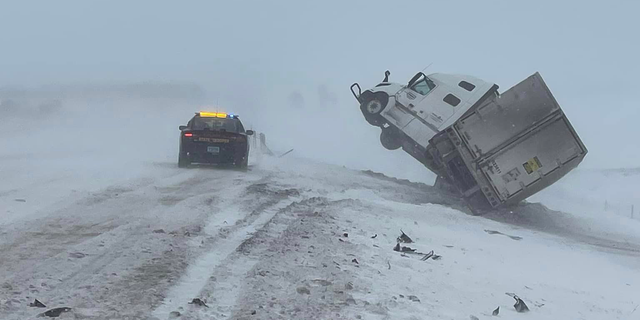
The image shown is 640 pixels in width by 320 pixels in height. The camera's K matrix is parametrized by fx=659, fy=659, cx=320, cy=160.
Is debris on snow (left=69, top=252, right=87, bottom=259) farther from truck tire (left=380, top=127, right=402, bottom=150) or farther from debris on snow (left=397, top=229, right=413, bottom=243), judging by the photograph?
truck tire (left=380, top=127, right=402, bottom=150)

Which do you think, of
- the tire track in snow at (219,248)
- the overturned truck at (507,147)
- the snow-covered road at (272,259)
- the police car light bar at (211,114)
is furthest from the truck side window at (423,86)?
the tire track in snow at (219,248)

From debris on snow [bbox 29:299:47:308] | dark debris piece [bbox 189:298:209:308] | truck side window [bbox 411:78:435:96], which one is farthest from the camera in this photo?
truck side window [bbox 411:78:435:96]

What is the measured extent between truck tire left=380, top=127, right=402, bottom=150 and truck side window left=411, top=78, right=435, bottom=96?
1.15m

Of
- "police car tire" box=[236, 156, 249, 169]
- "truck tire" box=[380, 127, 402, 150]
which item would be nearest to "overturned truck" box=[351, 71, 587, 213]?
"truck tire" box=[380, 127, 402, 150]

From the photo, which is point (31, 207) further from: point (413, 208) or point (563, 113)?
point (563, 113)

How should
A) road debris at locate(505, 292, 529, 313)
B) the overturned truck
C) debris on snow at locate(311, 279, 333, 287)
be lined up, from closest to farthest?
1. debris on snow at locate(311, 279, 333, 287)
2. road debris at locate(505, 292, 529, 313)
3. the overturned truck

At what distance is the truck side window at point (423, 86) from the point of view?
16156 mm

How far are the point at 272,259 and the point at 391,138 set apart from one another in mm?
11354

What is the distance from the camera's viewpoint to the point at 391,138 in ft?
56.2

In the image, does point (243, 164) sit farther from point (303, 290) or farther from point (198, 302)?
point (198, 302)

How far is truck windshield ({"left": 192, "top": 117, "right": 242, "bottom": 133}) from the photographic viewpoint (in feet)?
55.0

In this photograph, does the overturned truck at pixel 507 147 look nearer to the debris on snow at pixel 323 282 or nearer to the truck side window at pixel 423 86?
the truck side window at pixel 423 86

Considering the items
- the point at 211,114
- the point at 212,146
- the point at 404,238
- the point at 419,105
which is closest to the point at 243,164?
the point at 212,146

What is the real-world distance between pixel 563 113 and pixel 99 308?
1047 cm
